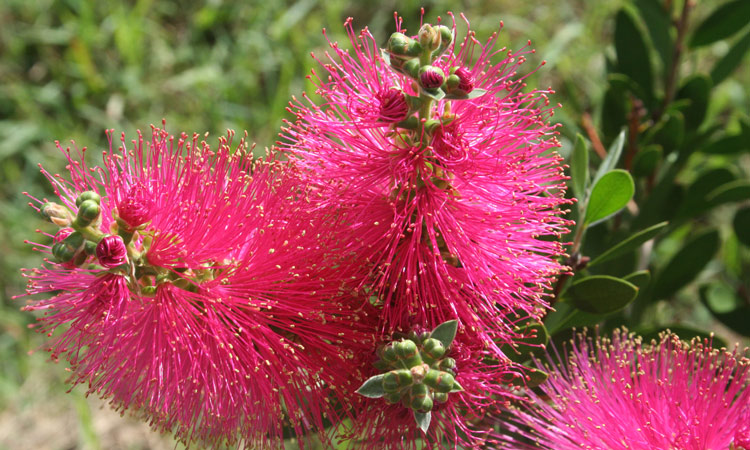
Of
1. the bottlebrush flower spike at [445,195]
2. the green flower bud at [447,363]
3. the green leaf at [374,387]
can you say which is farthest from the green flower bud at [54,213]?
the green flower bud at [447,363]

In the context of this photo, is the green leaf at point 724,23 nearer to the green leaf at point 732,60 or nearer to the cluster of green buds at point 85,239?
the green leaf at point 732,60

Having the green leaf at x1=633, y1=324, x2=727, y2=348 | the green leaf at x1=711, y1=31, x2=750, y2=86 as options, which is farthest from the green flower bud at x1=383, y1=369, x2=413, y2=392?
the green leaf at x1=711, y1=31, x2=750, y2=86

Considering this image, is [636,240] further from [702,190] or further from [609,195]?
[702,190]

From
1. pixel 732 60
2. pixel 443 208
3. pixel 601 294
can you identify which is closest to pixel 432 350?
pixel 443 208

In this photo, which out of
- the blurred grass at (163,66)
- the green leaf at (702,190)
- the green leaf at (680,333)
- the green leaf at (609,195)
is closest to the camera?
the green leaf at (609,195)

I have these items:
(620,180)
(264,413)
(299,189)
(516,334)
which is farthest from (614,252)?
(264,413)
